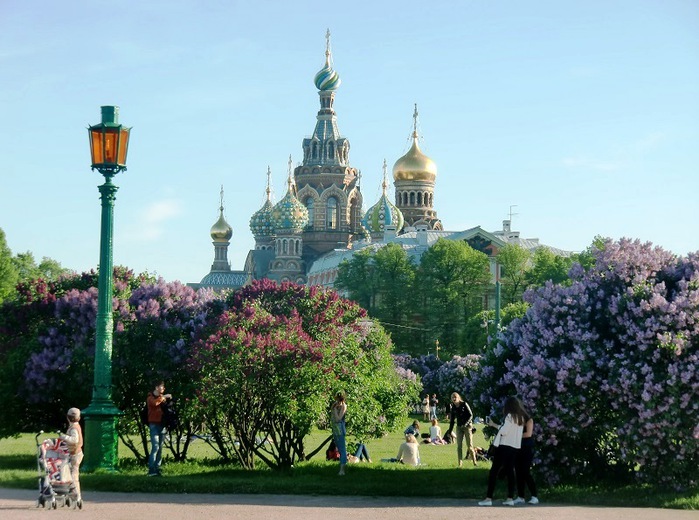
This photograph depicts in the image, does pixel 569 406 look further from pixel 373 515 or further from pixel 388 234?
pixel 388 234

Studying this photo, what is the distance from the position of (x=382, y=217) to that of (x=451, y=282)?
46.1 metres

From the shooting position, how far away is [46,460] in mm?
17406

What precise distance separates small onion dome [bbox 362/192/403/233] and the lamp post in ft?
363

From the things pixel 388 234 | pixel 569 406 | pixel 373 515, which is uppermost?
pixel 388 234

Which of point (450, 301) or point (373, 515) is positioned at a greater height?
point (450, 301)

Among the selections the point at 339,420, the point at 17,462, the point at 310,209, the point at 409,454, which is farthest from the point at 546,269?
Answer: the point at 310,209

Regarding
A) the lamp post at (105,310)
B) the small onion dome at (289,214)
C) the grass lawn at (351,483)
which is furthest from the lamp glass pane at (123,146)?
the small onion dome at (289,214)

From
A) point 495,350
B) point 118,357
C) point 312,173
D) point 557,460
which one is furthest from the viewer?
point 312,173

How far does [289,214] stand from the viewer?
143 metres

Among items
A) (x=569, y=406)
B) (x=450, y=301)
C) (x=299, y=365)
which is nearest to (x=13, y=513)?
Result: (x=299, y=365)

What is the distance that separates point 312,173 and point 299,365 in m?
127

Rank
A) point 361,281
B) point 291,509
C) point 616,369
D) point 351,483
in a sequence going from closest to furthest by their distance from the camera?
point 291,509 → point 616,369 → point 351,483 → point 361,281

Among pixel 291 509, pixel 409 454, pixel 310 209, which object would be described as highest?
pixel 310 209

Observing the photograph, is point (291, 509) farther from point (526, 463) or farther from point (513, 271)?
point (513, 271)
